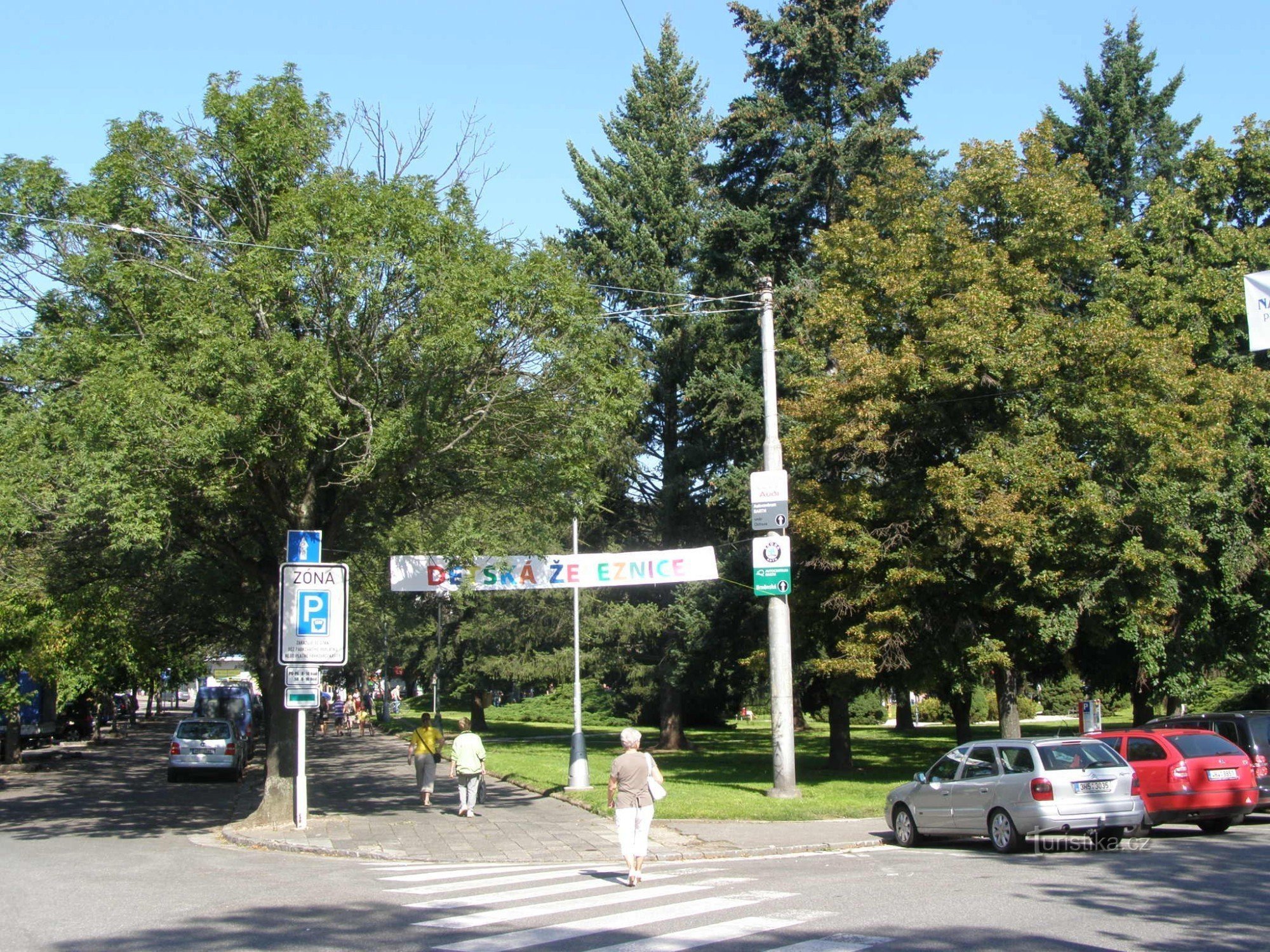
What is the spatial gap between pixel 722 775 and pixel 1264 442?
14.4 meters

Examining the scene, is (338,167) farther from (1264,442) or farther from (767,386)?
(1264,442)

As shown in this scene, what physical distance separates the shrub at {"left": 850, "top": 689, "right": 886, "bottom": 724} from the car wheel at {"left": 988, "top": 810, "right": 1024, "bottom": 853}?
154 feet

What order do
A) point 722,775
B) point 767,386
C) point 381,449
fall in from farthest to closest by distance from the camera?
point 722,775, point 767,386, point 381,449

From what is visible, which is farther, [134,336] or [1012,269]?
[1012,269]

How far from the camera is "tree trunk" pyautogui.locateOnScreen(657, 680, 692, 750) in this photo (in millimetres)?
39719

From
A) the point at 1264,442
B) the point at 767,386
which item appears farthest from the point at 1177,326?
the point at 767,386

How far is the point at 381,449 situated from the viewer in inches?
631

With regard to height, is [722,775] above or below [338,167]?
below

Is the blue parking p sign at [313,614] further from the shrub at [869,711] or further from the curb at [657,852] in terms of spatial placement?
the shrub at [869,711]

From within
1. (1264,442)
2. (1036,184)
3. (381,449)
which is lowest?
(381,449)

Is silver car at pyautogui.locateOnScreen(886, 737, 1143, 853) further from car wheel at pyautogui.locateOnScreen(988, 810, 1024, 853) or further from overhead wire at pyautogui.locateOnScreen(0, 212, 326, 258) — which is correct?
overhead wire at pyautogui.locateOnScreen(0, 212, 326, 258)

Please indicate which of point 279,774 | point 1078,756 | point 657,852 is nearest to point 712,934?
point 657,852

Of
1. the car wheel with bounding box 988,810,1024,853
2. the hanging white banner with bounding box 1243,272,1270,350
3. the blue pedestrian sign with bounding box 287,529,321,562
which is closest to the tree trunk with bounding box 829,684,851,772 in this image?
the car wheel with bounding box 988,810,1024,853

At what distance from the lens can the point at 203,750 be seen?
30.0 m
